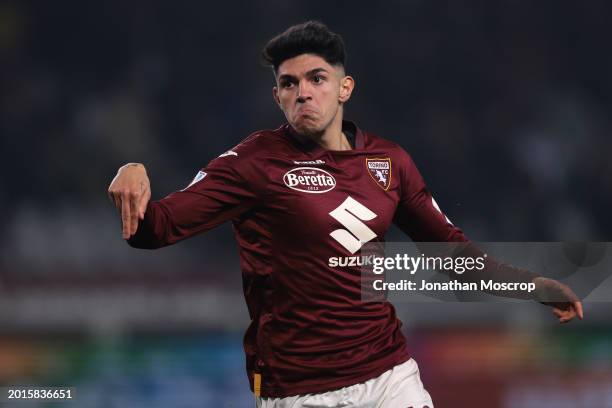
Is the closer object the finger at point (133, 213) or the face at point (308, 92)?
the finger at point (133, 213)

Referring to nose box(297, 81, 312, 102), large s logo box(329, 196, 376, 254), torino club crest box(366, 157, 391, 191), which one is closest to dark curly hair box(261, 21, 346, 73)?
nose box(297, 81, 312, 102)

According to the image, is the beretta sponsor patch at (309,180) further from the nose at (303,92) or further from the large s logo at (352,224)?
the nose at (303,92)

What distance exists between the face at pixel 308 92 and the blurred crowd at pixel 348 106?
3.15m

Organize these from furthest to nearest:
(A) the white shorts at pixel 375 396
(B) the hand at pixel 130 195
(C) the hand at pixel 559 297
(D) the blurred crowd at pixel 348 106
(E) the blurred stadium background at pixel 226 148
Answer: (D) the blurred crowd at pixel 348 106, (E) the blurred stadium background at pixel 226 148, (C) the hand at pixel 559 297, (A) the white shorts at pixel 375 396, (B) the hand at pixel 130 195

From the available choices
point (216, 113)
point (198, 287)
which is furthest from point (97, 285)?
point (216, 113)

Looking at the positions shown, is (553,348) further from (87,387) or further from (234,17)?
(234,17)

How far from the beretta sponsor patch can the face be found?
161 millimetres

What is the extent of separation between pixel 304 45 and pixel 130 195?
39.5 inches

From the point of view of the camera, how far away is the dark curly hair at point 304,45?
324 centimetres

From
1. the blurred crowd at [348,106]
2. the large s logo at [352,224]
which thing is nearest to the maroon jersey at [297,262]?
the large s logo at [352,224]

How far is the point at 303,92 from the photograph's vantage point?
318 centimetres

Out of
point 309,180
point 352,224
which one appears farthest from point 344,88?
point 352,224

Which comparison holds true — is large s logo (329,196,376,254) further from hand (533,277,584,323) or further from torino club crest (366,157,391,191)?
hand (533,277,584,323)

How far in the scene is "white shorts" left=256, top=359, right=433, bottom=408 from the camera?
9.87ft
